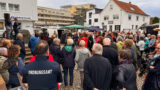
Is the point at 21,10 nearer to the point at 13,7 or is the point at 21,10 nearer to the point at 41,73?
the point at 13,7

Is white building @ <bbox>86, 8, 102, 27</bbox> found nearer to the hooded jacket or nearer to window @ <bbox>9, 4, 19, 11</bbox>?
window @ <bbox>9, 4, 19, 11</bbox>

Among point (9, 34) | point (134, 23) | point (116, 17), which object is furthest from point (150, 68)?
point (134, 23)

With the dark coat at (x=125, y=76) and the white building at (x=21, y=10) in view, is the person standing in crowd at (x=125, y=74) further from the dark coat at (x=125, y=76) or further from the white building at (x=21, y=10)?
the white building at (x=21, y=10)

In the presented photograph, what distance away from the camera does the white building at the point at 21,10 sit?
2130cm

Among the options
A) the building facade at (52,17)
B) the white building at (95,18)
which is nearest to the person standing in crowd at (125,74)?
the white building at (95,18)

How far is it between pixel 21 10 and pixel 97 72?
2411 centimetres

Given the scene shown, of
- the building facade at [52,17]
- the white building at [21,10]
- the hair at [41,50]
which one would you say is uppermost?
the building facade at [52,17]

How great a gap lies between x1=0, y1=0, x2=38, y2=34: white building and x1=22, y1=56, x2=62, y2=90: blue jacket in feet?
73.6

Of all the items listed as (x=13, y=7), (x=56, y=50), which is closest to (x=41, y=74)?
(x=56, y=50)

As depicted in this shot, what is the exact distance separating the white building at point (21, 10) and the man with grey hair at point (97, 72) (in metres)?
22.4

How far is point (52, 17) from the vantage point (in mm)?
84562

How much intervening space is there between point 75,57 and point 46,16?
81381 millimetres

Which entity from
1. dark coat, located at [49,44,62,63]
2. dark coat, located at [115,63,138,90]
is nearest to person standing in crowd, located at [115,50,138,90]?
dark coat, located at [115,63,138,90]

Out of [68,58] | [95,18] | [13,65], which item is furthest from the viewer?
[95,18]
